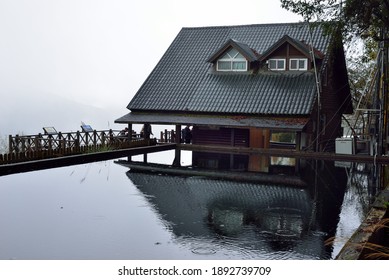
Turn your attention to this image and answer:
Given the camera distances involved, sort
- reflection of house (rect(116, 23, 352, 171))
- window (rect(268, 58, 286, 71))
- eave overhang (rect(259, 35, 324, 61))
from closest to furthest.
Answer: reflection of house (rect(116, 23, 352, 171)) → eave overhang (rect(259, 35, 324, 61)) → window (rect(268, 58, 286, 71))

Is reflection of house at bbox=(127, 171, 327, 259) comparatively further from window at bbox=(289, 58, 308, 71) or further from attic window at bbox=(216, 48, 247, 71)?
attic window at bbox=(216, 48, 247, 71)

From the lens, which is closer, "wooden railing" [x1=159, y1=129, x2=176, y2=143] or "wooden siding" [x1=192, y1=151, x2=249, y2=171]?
"wooden siding" [x1=192, y1=151, x2=249, y2=171]

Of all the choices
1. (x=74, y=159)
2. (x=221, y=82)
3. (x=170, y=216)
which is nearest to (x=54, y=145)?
(x=74, y=159)

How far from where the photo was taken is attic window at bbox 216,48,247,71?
97.6ft

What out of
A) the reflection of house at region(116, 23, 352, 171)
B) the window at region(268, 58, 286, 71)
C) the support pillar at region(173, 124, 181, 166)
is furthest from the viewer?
the window at region(268, 58, 286, 71)

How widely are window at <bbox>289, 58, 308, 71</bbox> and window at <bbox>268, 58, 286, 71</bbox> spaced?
0.42 metres

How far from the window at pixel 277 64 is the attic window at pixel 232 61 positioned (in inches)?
63.0

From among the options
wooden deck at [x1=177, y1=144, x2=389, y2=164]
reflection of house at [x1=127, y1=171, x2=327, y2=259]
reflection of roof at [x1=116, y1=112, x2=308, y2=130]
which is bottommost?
reflection of house at [x1=127, y1=171, x2=327, y2=259]

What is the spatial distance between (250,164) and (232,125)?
409 cm

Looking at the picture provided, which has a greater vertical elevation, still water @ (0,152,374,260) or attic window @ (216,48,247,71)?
attic window @ (216,48,247,71)

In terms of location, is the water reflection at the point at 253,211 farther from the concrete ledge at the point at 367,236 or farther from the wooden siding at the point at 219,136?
the wooden siding at the point at 219,136

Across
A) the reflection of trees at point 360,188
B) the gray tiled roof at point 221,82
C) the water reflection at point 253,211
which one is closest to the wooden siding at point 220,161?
the gray tiled roof at point 221,82

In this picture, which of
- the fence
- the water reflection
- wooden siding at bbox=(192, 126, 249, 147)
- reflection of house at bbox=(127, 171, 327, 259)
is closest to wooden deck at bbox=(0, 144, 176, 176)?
the fence

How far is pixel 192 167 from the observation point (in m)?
21.2
